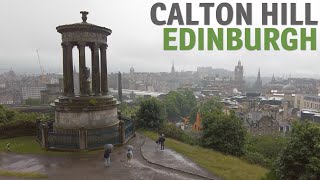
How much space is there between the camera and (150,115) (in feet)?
91.7

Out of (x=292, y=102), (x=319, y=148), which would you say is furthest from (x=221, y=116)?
(x=292, y=102)

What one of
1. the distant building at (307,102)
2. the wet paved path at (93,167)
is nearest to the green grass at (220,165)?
the wet paved path at (93,167)

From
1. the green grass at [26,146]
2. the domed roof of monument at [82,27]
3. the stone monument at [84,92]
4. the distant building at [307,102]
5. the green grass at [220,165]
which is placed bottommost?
the distant building at [307,102]

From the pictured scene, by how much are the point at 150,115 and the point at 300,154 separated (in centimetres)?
1558

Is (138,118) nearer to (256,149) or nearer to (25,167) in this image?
(25,167)

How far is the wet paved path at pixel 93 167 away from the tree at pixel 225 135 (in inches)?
180

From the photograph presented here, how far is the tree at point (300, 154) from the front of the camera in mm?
14000

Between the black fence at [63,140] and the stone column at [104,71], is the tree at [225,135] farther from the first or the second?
the black fence at [63,140]

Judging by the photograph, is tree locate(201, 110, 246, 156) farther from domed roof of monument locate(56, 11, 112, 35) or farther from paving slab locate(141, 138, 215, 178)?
domed roof of monument locate(56, 11, 112, 35)

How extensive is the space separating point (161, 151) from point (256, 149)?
66.6ft

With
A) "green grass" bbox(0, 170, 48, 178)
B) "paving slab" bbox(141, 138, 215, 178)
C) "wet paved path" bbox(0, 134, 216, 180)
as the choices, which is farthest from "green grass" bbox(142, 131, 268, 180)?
"green grass" bbox(0, 170, 48, 178)

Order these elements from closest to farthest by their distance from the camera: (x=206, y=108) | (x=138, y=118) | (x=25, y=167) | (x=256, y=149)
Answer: (x=25, y=167) < (x=138, y=118) < (x=256, y=149) < (x=206, y=108)

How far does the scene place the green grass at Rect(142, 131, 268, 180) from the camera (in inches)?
611

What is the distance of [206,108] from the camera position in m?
82.6
